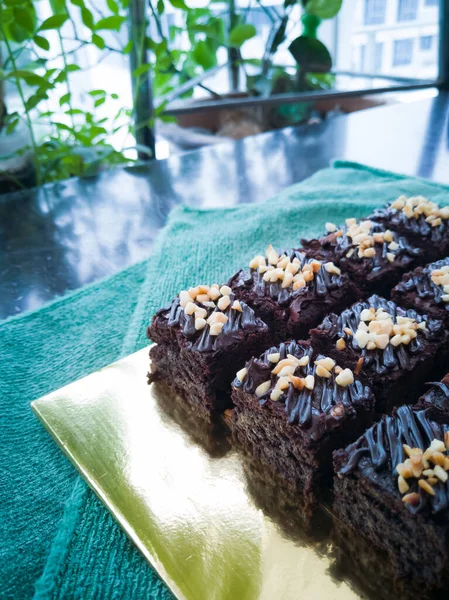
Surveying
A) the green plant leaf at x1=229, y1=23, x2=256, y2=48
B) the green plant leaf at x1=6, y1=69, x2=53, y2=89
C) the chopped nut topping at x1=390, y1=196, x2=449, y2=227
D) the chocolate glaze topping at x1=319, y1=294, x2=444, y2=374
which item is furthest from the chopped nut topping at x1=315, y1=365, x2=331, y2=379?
the green plant leaf at x1=229, y1=23, x2=256, y2=48

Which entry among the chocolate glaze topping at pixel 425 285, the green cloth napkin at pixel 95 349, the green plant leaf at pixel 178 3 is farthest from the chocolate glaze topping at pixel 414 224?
the green plant leaf at pixel 178 3

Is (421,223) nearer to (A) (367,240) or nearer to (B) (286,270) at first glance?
(A) (367,240)

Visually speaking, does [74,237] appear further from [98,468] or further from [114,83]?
[114,83]

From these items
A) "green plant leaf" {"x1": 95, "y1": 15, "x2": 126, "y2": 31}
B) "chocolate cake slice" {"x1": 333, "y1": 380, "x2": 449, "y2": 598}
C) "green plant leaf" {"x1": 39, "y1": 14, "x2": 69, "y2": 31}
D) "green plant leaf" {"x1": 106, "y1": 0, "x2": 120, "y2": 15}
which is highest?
"green plant leaf" {"x1": 106, "y1": 0, "x2": 120, "y2": 15}

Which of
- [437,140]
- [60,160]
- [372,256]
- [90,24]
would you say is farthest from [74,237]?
[437,140]

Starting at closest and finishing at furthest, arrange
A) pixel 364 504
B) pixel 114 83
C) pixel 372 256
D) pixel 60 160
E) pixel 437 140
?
pixel 364 504
pixel 372 256
pixel 60 160
pixel 437 140
pixel 114 83

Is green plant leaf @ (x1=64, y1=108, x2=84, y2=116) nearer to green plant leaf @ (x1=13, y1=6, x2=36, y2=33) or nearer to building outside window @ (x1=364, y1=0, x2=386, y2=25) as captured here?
green plant leaf @ (x1=13, y1=6, x2=36, y2=33)
